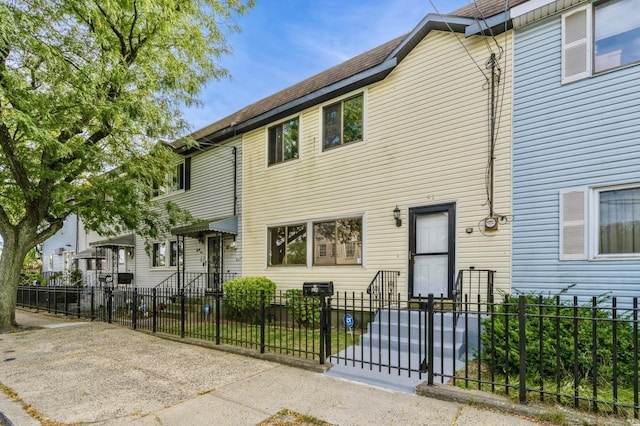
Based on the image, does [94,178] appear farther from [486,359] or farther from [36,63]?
[486,359]

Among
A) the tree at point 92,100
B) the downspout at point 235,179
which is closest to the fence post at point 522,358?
the tree at point 92,100

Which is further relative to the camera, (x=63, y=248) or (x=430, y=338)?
(x=63, y=248)

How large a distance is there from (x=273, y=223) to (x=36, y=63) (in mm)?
6805

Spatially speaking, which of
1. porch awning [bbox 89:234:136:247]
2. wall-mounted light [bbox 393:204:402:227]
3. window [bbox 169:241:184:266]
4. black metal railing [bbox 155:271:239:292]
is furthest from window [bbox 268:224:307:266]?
porch awning [bbox 89:234:136:247]

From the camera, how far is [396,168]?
8.61 metres

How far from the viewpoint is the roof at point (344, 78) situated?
25.3 feet

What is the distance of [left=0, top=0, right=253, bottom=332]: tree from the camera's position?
788 centimetres

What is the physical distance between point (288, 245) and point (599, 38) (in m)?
8.22

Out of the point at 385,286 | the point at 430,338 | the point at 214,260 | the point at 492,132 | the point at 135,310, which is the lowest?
the point at 135,310

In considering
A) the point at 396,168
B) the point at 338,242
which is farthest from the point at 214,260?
the point at 396,168

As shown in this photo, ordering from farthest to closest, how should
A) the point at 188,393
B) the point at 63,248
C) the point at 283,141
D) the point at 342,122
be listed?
the point at 63,248 → the point at 283,141 → the point at 342,122 → the point at 188,393

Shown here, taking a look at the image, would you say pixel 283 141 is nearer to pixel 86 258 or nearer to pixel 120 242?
pixel 120 242

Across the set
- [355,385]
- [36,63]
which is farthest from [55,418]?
[36,63]

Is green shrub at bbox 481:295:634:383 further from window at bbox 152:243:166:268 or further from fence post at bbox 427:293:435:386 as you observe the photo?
window at bbox 152:243:166:268
